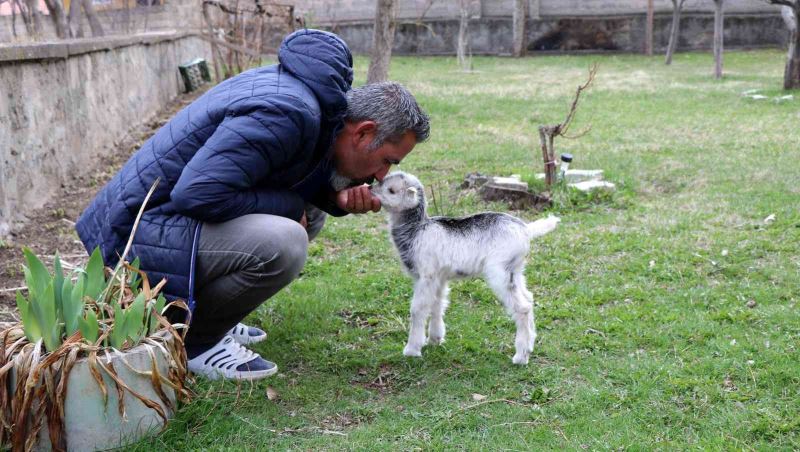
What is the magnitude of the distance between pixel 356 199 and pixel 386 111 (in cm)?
66

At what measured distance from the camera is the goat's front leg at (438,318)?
433cm

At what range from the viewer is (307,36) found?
145 inches

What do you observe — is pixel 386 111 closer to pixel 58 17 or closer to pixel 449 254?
pixel 449 254

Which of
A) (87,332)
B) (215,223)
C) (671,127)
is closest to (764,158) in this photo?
(671,127)

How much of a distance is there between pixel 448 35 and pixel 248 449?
2500 cm

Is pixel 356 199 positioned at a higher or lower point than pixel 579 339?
higher

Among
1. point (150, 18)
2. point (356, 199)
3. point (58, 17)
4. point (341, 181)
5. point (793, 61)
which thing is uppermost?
point (150, 18)

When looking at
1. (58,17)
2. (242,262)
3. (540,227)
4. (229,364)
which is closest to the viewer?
(242,262)

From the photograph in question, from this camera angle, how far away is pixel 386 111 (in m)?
3.66

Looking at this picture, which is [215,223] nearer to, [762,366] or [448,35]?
[762,366]

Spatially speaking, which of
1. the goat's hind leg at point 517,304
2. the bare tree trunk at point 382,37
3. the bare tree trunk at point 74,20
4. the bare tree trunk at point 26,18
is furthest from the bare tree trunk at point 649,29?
the goat's hind leg at point 517,304

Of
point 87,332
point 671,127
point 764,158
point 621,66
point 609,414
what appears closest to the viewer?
point 87,332

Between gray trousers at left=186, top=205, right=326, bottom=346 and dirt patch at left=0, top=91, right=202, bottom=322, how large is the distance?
1.17 m

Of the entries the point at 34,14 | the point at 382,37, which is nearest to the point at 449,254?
the point at 382,37
